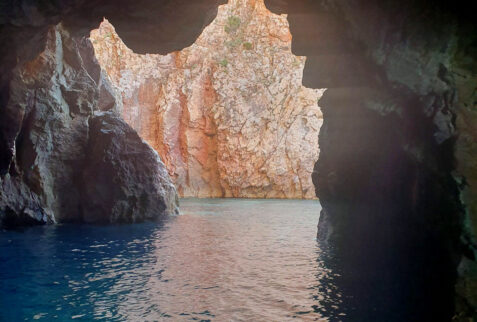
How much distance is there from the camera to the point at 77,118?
19000mm

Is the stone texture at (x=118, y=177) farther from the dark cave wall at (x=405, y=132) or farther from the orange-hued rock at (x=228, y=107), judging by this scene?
the orange-hued rock at (x=228, y=107)

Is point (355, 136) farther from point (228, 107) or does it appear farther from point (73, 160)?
point (228, 107)

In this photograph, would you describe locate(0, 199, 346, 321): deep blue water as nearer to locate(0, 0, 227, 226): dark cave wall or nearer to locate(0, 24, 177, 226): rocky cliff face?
locate(0, 24, 177, 226): rocky cliff face

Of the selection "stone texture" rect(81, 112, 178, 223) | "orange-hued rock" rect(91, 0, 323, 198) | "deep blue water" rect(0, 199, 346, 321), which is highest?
"orange-hued rock" rect(91, 0, 323, 198)

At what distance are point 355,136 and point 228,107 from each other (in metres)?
42.1

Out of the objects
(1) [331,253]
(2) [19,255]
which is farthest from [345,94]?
(2) [19,255]

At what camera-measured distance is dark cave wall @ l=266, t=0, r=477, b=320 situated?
5.46 m

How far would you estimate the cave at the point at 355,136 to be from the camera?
18.8 ft

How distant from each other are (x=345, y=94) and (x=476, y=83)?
476 centimetres

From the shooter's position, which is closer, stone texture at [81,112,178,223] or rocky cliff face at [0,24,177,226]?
rocky cliff face at [0,24,177,226]

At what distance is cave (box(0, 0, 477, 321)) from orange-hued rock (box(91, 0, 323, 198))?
3222 centimetres

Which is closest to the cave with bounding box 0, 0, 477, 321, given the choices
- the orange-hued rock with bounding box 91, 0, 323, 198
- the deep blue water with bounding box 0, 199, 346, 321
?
the deep blue water with bounding box 0, 199, 346, 321

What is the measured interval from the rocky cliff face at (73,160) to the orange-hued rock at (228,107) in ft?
100

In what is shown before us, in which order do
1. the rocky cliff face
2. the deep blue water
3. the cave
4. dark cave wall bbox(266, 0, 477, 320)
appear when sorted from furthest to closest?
the rocky cliff face
the deep blue water
the cave
dark cave wall bbox(266, 0, 477, 320)
